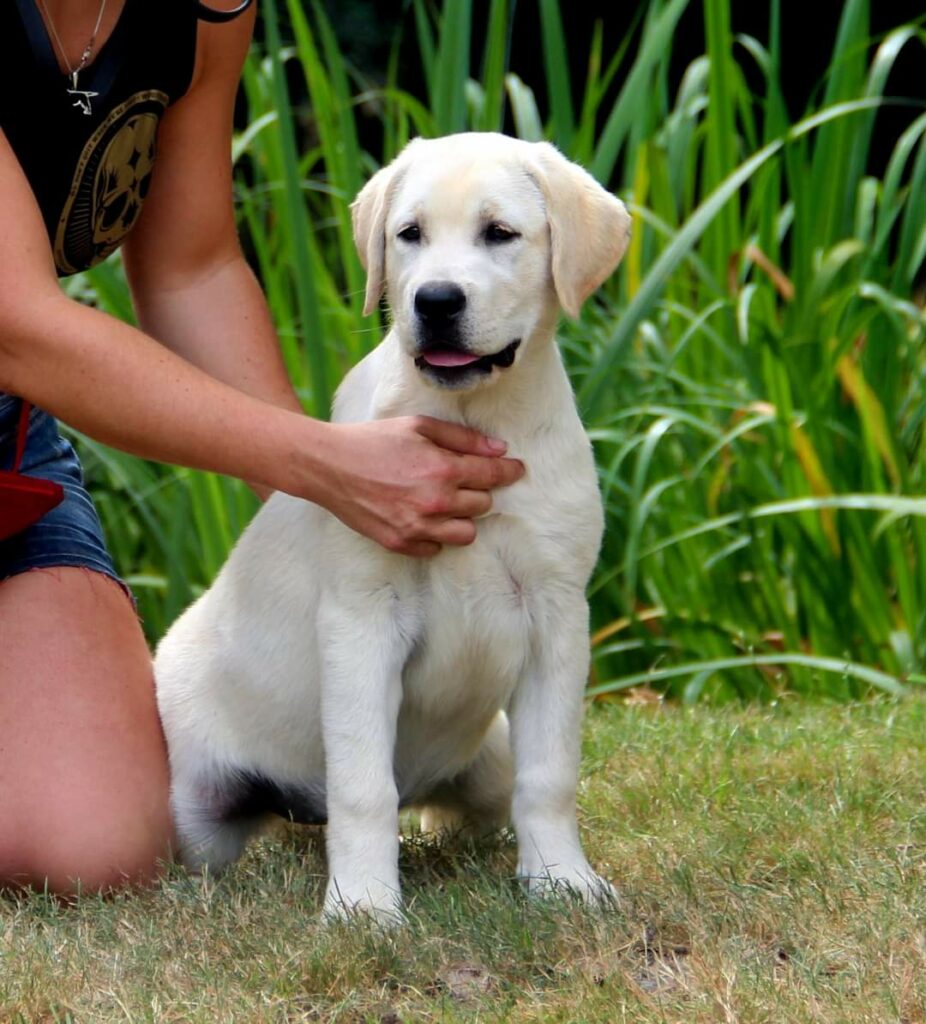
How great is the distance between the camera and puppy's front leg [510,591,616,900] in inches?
87.3

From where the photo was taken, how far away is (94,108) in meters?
2.43

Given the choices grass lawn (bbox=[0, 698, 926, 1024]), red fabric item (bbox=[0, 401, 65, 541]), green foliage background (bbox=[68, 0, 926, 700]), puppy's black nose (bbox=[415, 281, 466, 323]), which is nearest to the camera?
grass lawn (bbox=[0, 698, 926, 1024])

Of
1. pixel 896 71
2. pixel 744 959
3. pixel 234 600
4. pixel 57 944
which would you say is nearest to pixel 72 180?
pixel 234 600

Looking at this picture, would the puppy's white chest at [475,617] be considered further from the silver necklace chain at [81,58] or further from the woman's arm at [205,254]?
the silver necklace chain at [81,58]

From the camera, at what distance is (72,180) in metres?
2.48

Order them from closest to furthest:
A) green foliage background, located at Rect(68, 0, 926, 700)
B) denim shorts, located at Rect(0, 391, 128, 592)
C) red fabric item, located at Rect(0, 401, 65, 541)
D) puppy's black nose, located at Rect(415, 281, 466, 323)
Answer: puppy's black nose, located at Rect(415, 281, 466, 323) < red fabric item, located at Rect(0, 401, 65, 541) < denim shorts, located at Rect(0, 391, 128, 592) < green foliage background, located at Rect(68, 0, 926, 700)

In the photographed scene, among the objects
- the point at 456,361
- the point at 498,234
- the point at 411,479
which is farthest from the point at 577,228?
the point at 411,479

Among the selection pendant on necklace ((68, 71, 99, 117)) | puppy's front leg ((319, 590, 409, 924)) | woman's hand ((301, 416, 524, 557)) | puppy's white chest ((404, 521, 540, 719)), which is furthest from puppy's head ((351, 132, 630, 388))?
pendant on necklace ((68, 71, 99, 117))

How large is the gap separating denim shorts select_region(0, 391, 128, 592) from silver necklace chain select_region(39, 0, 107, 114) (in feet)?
1.62

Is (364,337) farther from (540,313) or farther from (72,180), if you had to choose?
(540,313)

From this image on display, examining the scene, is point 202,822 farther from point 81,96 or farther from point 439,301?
point 81,96

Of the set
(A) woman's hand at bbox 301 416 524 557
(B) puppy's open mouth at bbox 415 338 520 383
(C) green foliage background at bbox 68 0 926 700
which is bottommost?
(C) green foliage background at bbox 68 0 926 700

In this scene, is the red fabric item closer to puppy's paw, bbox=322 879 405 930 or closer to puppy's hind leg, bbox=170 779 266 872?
puppy's hind leg, bbox=170 779 266 872

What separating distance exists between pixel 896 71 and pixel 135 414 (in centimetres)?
573
